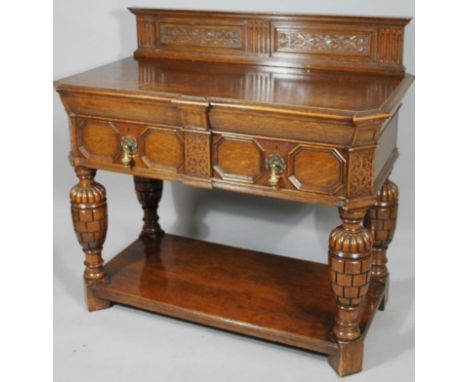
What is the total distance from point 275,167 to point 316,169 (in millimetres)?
133

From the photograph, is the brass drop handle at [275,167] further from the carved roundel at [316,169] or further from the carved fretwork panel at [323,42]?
the carved fretwork panel at [323,42]

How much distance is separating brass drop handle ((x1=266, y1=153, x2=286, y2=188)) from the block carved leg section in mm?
226

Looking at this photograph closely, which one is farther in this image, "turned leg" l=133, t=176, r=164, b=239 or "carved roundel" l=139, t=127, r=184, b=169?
"turned leg" l=133, t=176, r=164, b=239

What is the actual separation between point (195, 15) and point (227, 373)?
1370mm

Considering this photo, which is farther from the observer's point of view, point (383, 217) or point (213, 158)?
point (383, 217)

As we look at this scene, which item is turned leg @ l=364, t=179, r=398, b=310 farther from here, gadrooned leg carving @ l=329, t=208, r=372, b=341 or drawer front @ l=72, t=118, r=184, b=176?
drawer front @ l=72, t=118, r=184, b=176

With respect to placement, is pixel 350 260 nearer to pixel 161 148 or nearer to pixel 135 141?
pixel 161 148

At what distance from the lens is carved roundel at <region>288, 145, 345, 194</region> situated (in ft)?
8.46

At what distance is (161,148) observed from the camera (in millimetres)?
2865

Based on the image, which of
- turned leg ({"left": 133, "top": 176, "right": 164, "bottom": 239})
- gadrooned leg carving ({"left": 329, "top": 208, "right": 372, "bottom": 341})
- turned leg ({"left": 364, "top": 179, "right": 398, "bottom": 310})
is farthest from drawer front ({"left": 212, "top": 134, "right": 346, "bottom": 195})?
turned leg ({"left": 133, "top": 176, "right": 164, "bottom": 239})

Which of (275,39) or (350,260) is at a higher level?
(275,39)

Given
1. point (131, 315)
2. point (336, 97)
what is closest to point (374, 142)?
point (336, 97)

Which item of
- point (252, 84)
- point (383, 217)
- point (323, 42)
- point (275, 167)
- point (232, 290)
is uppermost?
point (323, 42)

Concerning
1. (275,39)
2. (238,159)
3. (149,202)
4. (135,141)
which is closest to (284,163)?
(238,159)
